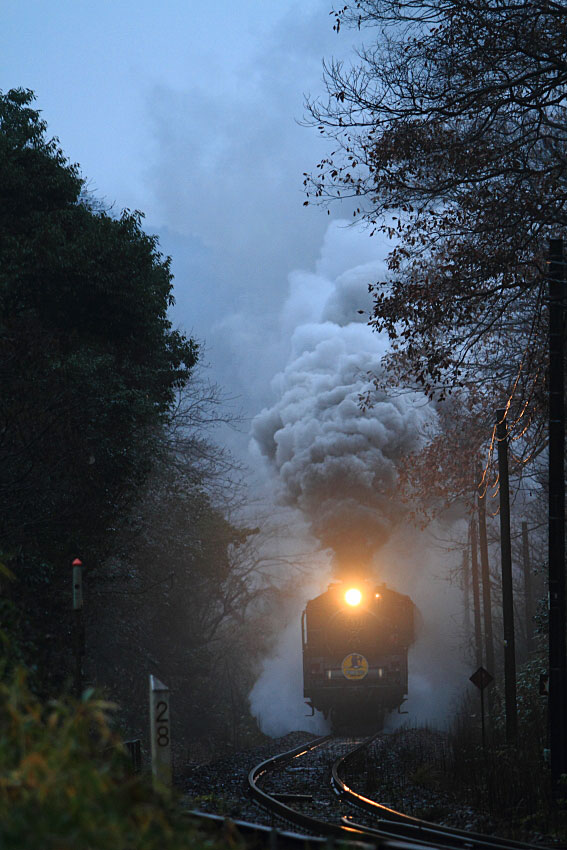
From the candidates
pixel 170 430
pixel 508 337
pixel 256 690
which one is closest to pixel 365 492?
pixel 170 430

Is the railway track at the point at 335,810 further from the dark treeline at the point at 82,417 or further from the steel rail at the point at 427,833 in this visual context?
the dark treeline at the point at 82,417

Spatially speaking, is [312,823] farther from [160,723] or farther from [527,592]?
[527,592]

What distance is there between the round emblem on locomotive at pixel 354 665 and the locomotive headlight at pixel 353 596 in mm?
1425

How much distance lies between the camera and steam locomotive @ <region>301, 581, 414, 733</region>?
2659 centimetres

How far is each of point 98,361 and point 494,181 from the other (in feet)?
29.2

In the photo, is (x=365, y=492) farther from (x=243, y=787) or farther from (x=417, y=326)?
(x=243, y=787)

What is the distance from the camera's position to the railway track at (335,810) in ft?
31.9

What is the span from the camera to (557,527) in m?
14.0

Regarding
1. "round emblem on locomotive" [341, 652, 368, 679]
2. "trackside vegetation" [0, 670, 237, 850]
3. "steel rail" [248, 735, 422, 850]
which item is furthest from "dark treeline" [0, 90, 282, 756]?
"round emblem on locomotive" [341, 652, 368, 679]

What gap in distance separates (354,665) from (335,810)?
1382 cm

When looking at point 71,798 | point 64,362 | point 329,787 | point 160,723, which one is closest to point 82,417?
point 64,362

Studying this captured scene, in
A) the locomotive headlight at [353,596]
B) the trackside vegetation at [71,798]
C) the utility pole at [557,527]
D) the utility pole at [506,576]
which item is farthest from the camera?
the locomotive headlight at [353,596]

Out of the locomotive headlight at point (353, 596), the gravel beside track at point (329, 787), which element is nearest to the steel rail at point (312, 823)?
the gravel beside track at point (329, 787)

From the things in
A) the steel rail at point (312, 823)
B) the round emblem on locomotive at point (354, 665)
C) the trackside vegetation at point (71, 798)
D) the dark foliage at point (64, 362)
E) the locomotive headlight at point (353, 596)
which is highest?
the dark foliage at point (64, 362)
